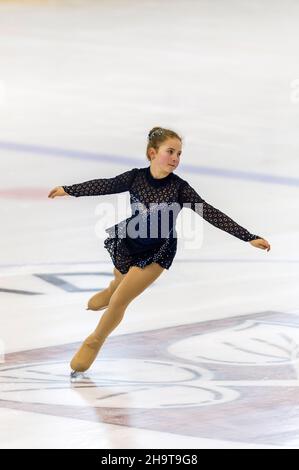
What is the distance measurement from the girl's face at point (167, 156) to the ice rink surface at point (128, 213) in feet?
2.91

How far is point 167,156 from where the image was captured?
19.3ft

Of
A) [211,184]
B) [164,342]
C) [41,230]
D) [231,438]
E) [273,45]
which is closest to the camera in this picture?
[231,438]

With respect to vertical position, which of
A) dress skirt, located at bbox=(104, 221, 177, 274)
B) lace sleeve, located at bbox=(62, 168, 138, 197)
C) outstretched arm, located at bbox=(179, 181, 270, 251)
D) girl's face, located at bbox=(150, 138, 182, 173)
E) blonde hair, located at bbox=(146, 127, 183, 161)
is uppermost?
blonde hair, located at bbox=(146, 127, 183, 161)

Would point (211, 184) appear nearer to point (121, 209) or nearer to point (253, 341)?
point (121, 209)

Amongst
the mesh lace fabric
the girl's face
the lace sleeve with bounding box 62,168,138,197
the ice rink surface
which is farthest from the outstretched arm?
the ice rink surface

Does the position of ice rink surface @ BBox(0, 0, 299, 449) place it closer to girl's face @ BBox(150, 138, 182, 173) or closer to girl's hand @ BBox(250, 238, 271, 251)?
girl's hand @ BBox(250, 238, 271, 251)

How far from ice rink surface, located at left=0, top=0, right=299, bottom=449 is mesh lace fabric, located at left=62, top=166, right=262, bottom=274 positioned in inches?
19.9

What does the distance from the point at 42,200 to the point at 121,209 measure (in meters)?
0.62

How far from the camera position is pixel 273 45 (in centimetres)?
1706

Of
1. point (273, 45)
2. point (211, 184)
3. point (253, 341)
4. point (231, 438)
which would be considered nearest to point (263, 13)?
point (273, 45)

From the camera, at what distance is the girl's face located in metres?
5.87

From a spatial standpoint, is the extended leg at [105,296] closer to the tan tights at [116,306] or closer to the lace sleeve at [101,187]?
the tan tights at [116,306]

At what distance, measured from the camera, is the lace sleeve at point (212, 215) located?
18.9 ft

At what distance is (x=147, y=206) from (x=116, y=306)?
1.45 ft
